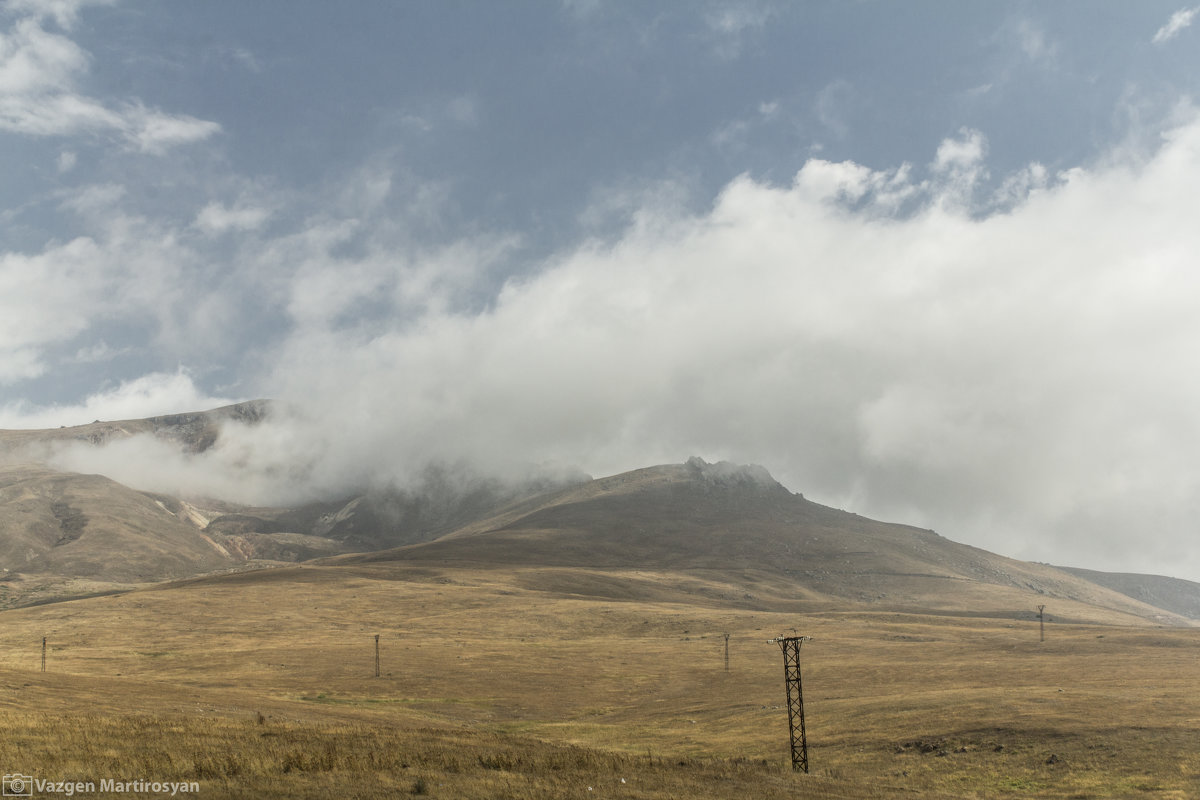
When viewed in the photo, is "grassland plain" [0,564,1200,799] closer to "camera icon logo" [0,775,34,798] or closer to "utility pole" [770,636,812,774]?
"camera icon logo" [0,775,34,798]

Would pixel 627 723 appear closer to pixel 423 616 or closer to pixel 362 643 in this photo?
pixel 362 643

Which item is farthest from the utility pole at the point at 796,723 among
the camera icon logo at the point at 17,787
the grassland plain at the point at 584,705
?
the camera icon logo at the point at 17,787

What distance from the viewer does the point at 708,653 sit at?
13612 cm

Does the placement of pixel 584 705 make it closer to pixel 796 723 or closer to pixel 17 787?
pixel 796 723

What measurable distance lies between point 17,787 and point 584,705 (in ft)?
231

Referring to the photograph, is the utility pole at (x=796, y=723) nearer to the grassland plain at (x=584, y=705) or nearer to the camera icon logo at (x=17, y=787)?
the grassland plain at (x=584, y=705)

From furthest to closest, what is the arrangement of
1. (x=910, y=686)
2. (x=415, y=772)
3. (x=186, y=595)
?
(x=186, y=595)
(x=910, y=686)
(x=415, y=772)

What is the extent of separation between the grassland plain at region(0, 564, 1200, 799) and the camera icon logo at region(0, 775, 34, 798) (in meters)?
1.10

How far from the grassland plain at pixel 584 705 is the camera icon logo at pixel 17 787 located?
1.10 m

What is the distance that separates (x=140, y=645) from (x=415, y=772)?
131 metres

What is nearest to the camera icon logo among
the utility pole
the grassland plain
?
the grassland plain

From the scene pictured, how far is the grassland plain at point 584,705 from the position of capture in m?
35.9

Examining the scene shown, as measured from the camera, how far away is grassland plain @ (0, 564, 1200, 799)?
35875mm

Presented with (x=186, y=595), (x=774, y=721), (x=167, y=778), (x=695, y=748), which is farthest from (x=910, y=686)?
(x=186, y=595)
